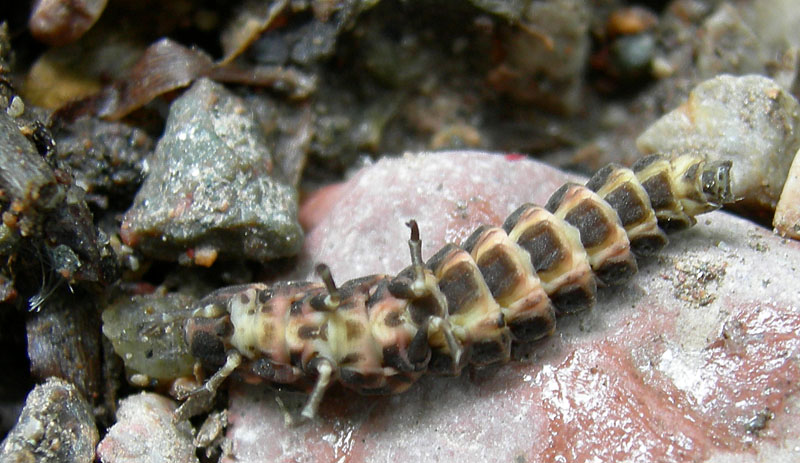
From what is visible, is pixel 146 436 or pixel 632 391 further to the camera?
pixel 146 436

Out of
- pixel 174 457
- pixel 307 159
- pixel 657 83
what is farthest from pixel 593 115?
pixel 174 457

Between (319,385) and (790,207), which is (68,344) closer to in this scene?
(319,385)

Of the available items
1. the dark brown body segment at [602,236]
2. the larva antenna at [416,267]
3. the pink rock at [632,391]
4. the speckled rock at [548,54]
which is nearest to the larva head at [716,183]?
the pink rock at [632,391]

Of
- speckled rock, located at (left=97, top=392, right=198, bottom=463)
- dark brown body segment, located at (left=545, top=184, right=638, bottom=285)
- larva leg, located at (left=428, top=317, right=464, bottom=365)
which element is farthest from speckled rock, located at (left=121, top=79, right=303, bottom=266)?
dark brown body segment, located at (left=545, top=184, right=638, bottom=285)

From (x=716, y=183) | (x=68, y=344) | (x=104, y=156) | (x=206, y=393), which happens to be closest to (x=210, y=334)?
(x=206, y=393)

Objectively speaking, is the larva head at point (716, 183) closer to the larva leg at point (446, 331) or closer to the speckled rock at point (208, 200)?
the larva leg at point (446, 331)

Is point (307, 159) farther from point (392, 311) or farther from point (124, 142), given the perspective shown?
point (392, 311)
